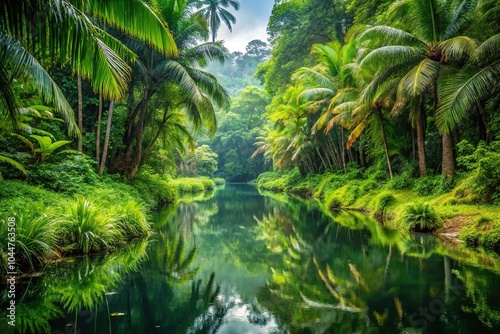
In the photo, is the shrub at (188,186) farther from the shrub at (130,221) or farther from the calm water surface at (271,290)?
the calm water surface at (271,290)

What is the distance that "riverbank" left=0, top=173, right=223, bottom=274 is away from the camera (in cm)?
584

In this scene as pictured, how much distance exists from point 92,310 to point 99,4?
14.1ft

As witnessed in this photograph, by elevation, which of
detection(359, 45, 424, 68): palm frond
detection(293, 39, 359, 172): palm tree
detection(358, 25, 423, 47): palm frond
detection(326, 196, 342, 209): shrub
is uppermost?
detection(293, 39, 359, 172): palm tree

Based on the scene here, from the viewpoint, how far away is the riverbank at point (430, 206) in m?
8.16

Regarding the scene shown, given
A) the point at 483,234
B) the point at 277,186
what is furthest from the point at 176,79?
the point at 277,186

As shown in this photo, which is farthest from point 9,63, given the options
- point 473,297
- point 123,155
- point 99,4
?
point 123,155

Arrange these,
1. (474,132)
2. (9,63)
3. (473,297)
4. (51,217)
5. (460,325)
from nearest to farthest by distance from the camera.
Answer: (460,325) < (473,297) < (9,63) < (51,217) < (474,132)

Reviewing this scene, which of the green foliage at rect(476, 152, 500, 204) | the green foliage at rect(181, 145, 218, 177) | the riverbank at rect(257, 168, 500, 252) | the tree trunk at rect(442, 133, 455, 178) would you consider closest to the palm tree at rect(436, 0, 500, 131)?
the green foliage at rect(476, 152, 500, 204)

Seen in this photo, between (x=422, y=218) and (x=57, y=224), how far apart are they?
941 centimetres

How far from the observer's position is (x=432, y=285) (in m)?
5.50

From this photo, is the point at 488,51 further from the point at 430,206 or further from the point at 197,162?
the point at 197,162

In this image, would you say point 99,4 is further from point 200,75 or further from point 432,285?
point 200,75

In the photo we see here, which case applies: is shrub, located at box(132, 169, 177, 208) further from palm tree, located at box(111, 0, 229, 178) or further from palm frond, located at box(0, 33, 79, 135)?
palm frond, located at box(0, 33, 79, 135)

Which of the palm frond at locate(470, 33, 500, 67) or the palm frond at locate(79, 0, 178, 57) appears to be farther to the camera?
the palm frond at locate(470, 33, 500, 67)
